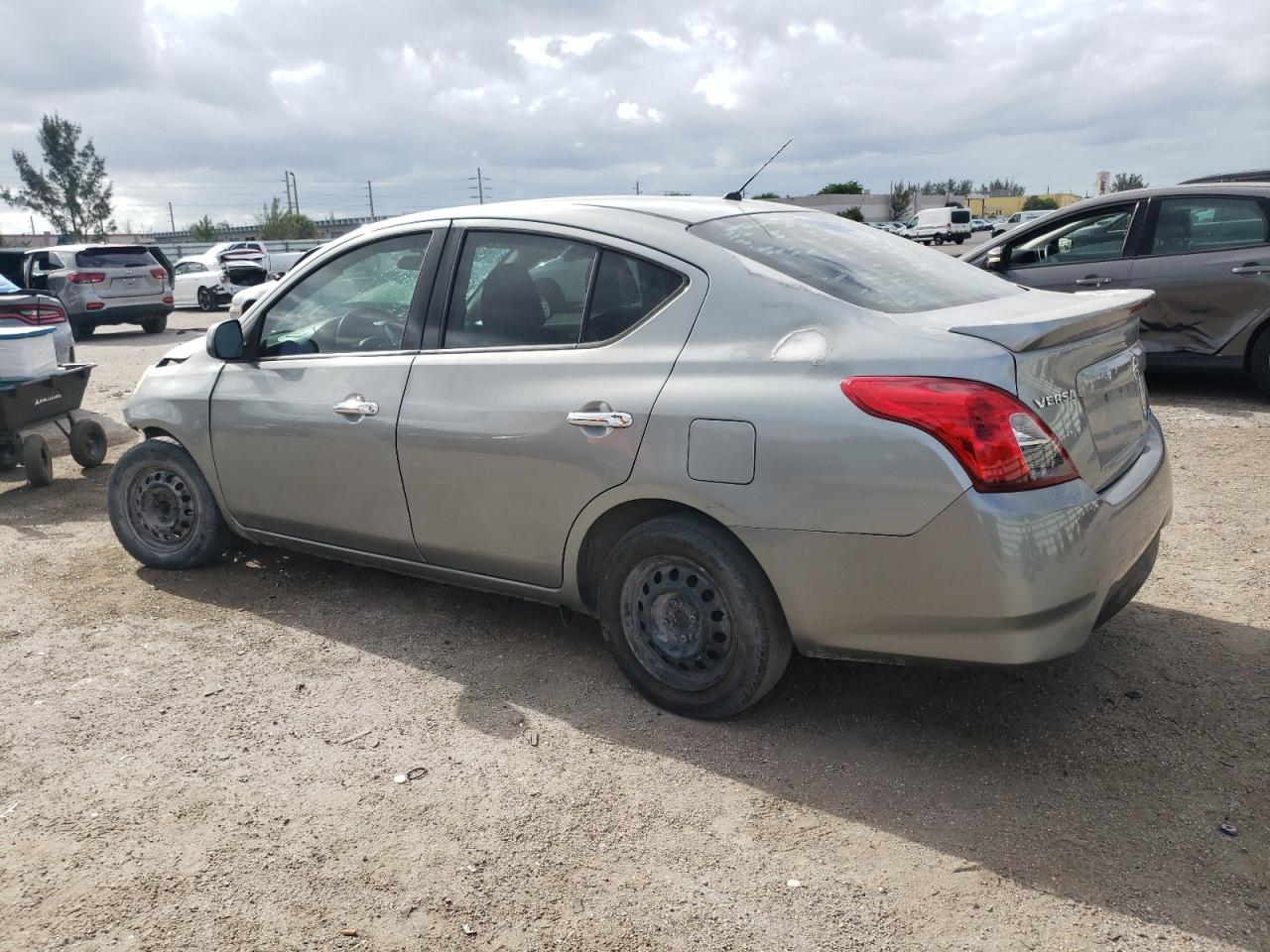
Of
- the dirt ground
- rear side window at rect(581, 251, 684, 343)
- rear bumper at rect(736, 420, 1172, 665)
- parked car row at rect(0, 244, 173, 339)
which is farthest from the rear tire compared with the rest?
parked car row at rect(0, 244, 173, 339)

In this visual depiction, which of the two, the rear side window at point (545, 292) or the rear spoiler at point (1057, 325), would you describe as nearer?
the rear spoiler at point (1057, 325)

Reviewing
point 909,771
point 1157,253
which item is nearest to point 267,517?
point 909,771

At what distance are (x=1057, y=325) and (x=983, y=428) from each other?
1.46 ft

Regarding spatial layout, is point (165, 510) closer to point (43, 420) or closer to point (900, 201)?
point (43, 420)

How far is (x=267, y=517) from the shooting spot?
4.53 metres

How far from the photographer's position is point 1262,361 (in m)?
7.78

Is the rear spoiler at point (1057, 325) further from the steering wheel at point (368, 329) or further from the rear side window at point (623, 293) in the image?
the steering wheel at point (368, 329)

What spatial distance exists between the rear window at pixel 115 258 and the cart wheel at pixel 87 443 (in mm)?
11653

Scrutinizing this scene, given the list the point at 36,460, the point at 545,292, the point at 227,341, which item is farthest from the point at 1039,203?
the point at 545,292

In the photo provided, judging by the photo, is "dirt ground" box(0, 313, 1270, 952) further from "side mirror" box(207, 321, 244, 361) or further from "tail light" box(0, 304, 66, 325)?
"tail light" box(0, 304, 66, 325)

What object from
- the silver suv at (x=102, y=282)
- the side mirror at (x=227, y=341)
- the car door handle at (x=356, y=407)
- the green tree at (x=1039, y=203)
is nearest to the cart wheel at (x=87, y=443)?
the side mirror at (x=227, y=341)

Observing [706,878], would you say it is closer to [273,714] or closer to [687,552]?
[687,552]

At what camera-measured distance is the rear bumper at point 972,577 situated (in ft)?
8.95

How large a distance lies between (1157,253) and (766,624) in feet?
21.2
